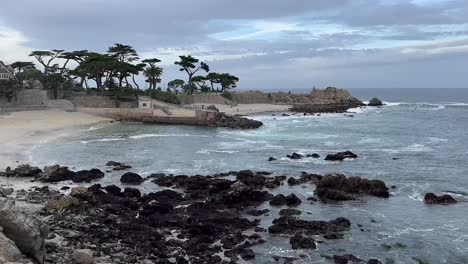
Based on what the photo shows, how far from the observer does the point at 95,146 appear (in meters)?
42.3

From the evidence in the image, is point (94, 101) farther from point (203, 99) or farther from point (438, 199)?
point (438, 199)

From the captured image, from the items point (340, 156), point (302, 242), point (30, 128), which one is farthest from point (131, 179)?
point (30, 128)

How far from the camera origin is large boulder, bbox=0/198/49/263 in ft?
41.4

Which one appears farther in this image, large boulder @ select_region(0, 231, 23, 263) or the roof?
the roof

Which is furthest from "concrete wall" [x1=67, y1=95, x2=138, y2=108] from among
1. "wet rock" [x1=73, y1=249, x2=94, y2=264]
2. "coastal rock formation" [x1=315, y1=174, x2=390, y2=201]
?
"wet rock" [x1=73, y1=249, x2=94, y2=264]

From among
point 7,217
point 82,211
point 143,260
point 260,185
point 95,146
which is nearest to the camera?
point 7,217

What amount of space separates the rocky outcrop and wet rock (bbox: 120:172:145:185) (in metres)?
31.1

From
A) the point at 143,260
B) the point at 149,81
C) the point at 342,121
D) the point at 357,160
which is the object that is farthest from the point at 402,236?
the point at 149,81

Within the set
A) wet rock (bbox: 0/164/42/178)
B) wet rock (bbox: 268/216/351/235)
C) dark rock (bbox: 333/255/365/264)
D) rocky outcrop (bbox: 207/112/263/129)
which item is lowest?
dark rock (bbox: 333/255/365/264)

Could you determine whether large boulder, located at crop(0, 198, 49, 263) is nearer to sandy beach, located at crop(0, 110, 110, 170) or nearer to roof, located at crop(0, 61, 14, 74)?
sandy beach, located at crop(0, 110, 110, 170)

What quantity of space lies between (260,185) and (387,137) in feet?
90.8

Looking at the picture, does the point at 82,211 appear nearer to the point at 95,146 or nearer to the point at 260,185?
the point at 260,185

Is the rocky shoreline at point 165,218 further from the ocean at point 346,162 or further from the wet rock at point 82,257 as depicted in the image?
the ocean at point 346,162

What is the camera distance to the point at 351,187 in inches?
1064
